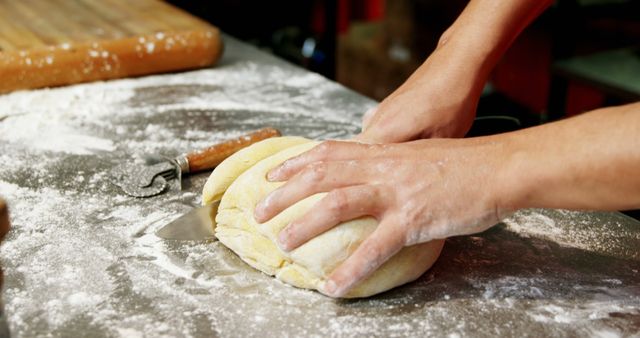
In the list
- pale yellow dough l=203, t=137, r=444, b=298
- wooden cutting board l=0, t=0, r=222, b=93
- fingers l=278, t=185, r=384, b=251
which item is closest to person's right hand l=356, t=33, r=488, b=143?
pale yellow dough l=203, t=137, r=444, b=298

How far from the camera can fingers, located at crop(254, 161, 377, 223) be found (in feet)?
3.73

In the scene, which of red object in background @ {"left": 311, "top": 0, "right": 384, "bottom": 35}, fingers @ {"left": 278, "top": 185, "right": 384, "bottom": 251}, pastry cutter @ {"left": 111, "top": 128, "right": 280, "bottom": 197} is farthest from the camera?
red object in background @ {"left": 311, "top": 0, "right": 384, "bottom": 35}

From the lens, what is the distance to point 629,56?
317 cm

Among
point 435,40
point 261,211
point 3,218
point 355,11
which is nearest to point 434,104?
point 261,211

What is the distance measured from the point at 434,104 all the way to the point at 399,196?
1.27ft

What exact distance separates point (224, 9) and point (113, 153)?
5.90ft

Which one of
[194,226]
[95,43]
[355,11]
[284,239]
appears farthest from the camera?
[355,11]

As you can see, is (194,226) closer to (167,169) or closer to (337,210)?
(167,169)

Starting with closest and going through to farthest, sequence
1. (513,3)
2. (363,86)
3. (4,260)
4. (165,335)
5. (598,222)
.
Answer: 1. (165,335)
2. (4,260)
3. (598,222)
4. (513,3)
5. (363,86)

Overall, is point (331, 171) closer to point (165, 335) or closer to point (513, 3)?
point (165, 335)

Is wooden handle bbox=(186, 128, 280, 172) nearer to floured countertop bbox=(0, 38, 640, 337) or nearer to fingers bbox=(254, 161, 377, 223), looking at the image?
floured countertop bbox=(0, 38, 640, 337)

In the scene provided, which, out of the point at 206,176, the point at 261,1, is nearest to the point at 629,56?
the point at 261,1

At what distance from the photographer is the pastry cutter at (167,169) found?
59.5 inches

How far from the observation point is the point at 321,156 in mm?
1189
